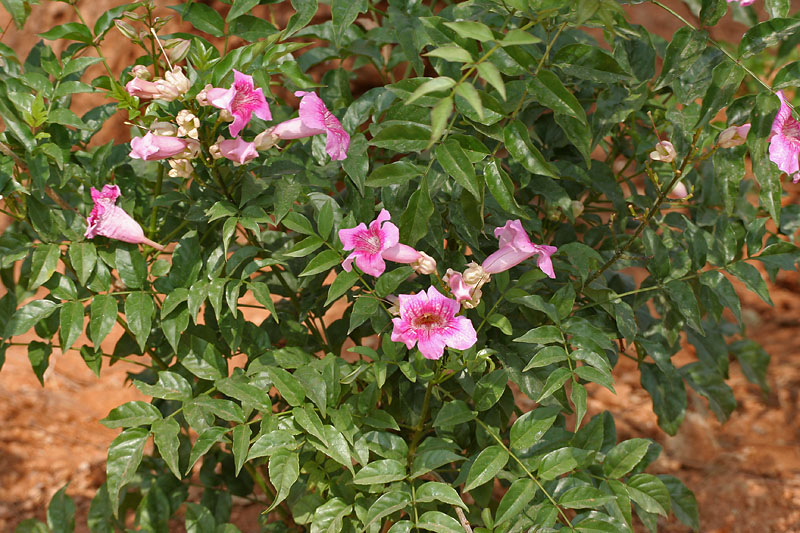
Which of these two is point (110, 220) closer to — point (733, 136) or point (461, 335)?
point (461, 335)

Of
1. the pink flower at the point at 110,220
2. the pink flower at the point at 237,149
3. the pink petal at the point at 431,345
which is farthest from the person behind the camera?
the pink flower at the point at 110,220

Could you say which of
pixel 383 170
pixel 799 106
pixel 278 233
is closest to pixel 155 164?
pixel 278 233

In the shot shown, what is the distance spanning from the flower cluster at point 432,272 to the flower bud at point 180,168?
34 centimetres

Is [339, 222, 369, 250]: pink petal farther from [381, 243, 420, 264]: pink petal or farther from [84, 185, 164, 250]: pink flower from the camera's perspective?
[84, 185, 164, 250]: pink flower

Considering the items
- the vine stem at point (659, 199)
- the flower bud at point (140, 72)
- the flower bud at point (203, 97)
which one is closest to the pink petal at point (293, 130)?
the flower bud at point (203, 97)

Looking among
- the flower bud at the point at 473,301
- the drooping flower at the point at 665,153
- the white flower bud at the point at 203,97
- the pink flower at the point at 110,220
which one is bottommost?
the pink flower at the point at 110,220

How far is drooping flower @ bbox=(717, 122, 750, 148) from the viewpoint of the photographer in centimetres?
129

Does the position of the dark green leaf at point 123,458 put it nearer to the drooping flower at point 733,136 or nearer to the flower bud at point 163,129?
the flower bud at point 163,129

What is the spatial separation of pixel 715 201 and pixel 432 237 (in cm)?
87

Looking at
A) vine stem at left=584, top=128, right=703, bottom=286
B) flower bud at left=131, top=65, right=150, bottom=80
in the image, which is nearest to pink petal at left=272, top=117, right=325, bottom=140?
flower bud at left=131, top=65, right=150, bottom=80

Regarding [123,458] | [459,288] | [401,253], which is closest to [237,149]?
[401,253]

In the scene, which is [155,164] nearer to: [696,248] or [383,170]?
[383,170]

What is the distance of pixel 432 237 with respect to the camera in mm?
1383

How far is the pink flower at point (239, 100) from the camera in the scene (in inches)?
49.1
